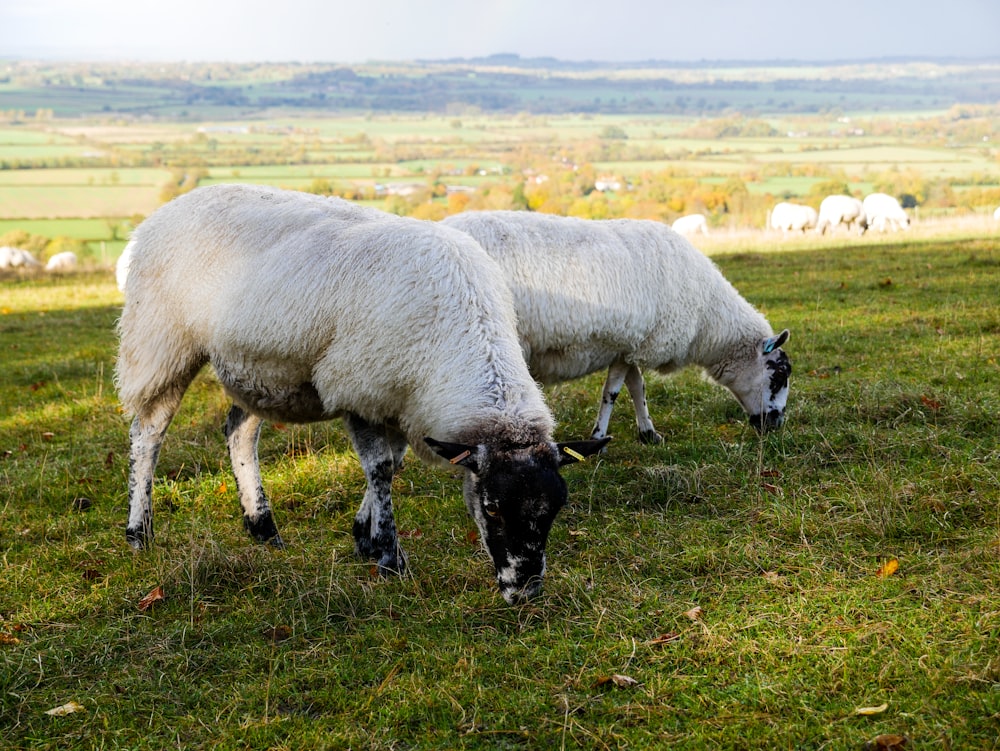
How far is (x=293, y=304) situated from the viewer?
17.2 ft

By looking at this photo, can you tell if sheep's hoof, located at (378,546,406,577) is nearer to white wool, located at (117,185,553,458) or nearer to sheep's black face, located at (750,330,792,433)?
white wool, located at (117,185,553,458)

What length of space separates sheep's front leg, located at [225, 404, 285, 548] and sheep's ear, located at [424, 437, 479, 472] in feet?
6.76

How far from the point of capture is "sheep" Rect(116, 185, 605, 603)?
465 centimetres

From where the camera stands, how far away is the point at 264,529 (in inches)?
242

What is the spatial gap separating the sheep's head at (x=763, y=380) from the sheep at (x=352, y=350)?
3504 millimetres

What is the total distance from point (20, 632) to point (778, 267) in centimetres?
1650

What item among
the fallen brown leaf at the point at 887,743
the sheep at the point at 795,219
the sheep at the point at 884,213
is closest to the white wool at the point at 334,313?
the fallen brown leaf at the point at 887,743

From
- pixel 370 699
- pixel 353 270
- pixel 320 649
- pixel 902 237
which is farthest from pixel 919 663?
pixel 902 237

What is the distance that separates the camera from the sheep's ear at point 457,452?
4.46 meters

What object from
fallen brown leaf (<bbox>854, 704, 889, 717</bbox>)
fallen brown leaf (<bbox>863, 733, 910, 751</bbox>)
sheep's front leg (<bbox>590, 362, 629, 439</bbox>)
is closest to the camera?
fallen brown leaf (<bbox>863, 733, 910, 751</bbox>)

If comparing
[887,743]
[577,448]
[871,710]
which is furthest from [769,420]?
[887,743]

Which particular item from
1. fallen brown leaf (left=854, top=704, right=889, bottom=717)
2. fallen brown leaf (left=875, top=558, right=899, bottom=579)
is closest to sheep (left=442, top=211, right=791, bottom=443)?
fallen brown leaf (left=875, top=558, right=899, bottom=579)

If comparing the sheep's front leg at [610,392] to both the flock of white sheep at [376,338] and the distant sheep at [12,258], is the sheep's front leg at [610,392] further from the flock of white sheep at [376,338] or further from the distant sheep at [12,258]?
the distant sheep at [12,258]

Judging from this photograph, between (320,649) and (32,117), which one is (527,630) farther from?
(32,117)
